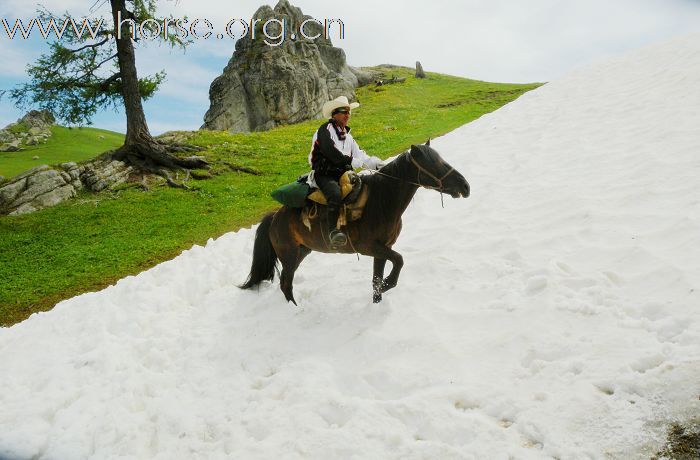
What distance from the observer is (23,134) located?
37688 millimetres

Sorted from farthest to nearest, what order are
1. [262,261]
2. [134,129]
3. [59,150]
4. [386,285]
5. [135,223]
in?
1. [59,150]
2. [134,129]
3. [135,223]
4. [262,261]
5. [386,285]

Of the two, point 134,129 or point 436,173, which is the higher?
point 436,173

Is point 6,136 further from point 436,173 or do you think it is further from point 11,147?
point 436,173

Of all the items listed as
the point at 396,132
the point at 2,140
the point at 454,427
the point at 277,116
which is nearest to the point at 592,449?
the point at 454,427

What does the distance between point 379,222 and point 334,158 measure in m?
1.15

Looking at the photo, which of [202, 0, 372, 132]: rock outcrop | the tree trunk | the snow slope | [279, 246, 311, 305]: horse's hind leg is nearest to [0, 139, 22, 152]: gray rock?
[202, 0, 372, 132]: rock outcrop

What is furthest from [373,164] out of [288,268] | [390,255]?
[288,268]

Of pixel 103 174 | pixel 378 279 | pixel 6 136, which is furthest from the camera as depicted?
pixel 6 136

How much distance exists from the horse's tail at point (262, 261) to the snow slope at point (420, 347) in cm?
Result: 26

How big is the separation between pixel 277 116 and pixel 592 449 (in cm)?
3934

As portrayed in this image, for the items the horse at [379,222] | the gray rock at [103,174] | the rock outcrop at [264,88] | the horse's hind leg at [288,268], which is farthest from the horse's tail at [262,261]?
the rock outcrop at [264,88]

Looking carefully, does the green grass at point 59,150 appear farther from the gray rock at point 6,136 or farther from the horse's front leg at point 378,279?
the horse's front leg at point 378,279

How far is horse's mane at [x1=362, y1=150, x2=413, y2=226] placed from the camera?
6066 millimetres

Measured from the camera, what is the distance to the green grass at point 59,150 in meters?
24.8
